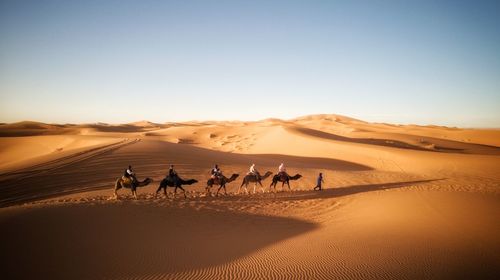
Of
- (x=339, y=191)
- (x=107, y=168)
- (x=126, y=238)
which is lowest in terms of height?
(x=339, y=191)

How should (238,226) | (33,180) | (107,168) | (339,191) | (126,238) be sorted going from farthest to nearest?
(107,168) → (339,191) → (33,180) → (238,226) → (126,238)

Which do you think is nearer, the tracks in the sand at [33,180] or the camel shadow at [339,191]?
the tracks in the sand at [33,180]

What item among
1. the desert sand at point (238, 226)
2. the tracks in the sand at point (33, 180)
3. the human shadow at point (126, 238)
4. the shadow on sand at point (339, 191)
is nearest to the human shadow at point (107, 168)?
the tracks in the sand at point (33, 180)

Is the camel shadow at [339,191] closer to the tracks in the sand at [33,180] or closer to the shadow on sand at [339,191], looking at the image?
the shadow on sand at [339,191]

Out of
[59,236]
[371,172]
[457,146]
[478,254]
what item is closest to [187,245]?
[59,236]

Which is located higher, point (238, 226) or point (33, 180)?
point (33, 180)

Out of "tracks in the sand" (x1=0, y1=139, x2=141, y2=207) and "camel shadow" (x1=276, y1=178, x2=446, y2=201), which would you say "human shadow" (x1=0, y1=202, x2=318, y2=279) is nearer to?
"camel shadow" (x1=276, y1=178, x2=446, y2=201)

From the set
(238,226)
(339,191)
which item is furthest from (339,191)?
(238,226)

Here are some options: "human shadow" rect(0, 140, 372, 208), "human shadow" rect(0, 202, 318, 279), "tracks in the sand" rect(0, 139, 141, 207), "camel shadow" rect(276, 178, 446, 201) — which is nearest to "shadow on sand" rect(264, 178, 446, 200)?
"camel shadow" rect(276, 178, 446, 201)

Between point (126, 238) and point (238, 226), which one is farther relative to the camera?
point (238, 226)

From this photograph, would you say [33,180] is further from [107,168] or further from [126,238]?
[126,238]

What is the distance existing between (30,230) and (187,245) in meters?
4.43

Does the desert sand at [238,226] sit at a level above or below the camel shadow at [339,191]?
above

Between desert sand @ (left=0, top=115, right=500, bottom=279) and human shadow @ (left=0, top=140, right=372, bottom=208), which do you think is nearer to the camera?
desert sand @ (left=0, top=115, right=500, bottom=279)
